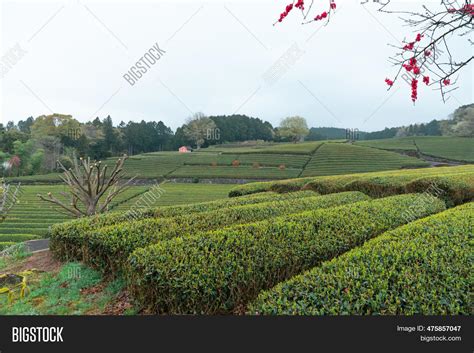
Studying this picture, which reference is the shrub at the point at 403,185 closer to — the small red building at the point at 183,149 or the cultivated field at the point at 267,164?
the cultivated field at the point at 267,164

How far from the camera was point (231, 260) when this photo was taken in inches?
130

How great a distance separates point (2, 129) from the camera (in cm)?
948

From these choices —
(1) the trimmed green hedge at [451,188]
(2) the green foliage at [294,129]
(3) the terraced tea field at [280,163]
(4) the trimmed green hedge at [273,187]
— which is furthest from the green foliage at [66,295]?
(2) the green foliage at [294,129]

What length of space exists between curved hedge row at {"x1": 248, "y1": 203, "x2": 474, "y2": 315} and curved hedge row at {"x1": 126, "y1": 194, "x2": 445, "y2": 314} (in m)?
0.47

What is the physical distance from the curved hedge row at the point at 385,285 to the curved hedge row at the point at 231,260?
465mm

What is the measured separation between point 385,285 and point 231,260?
1.56 metres

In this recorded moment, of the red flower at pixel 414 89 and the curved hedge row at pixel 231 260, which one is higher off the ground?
the red flower at pixel 414 89

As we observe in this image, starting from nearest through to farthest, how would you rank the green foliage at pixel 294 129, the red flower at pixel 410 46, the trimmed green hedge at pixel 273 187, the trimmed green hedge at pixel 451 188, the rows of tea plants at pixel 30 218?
the red flower at pixel 410 46 < the rows of tea plants at pixel 30 218 < the trimmed green hedge at pixel 451 188 < the trimmed green hedge at pixel 273 187 < the green foliage at pixel 294 129

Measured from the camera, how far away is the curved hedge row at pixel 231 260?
292 cm

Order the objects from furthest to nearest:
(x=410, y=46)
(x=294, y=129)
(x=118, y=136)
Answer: (x=294, y=129) < (x=118, y=136) < (x=410, y=46)

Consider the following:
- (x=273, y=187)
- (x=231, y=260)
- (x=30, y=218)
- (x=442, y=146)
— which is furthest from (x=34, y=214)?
(x=442, y=146)

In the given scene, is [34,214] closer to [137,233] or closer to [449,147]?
[137,233]

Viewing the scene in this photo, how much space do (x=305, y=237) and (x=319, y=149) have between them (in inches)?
1174

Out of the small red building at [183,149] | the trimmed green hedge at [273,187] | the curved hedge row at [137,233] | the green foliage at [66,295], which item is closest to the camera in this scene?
the green foliage at [66,295]
